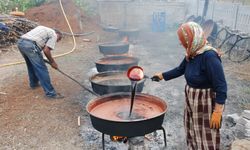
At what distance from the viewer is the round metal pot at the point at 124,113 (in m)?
3.40

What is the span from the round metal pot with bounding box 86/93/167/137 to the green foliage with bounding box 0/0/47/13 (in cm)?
1415

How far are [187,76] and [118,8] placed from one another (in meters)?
14.7

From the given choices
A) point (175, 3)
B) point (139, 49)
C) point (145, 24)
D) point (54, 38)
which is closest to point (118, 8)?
point (145, 24)

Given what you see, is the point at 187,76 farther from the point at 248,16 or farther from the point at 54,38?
the point at 248,16

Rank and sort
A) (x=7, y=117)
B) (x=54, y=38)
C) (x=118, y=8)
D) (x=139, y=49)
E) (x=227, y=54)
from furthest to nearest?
(x=118, y=8) → (x=139, y=49) → (x=227, y=54) → (x=54, y=38) → (x=7, y=117)

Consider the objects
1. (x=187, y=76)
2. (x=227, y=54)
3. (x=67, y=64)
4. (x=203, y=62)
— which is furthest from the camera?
(x=227, y=54)

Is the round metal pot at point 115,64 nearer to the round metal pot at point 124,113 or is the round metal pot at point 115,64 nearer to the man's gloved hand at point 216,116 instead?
the round metal pot at point 124,113

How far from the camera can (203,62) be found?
3.10 metres

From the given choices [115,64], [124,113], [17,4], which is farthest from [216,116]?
[17,4]

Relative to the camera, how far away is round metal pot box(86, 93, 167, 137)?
3.40m

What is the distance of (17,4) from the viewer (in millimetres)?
Answer: 17281

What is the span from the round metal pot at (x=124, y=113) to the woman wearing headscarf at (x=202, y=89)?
476 millimetres

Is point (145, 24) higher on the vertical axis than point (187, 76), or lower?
lower

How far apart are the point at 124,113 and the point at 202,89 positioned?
1346 mm
